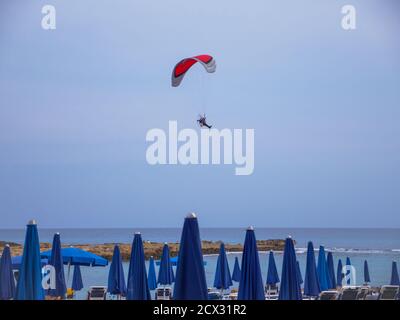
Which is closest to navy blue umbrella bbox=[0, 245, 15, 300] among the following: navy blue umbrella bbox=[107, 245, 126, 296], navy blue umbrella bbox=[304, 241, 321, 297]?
navy blue umbrella bbox=[107, 245, 126, 296]

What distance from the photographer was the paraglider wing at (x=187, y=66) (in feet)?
33.2

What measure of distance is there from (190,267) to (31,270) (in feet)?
5.43

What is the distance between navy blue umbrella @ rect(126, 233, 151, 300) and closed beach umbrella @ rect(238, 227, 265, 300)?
3.04ft

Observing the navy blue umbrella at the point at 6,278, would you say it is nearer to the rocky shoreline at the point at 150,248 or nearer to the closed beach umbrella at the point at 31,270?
the closed beach umbrella at the point at 31,270

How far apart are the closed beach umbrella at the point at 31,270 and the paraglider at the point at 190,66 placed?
153 inches

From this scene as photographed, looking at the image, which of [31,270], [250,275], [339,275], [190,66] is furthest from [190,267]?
[339,275]

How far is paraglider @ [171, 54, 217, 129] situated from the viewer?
399 inches

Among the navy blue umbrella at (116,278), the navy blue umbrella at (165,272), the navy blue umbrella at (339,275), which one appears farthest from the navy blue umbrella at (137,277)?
the navy blue umbrella at (339,275)

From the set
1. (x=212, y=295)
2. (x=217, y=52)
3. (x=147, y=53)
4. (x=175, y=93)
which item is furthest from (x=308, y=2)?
(x=212, y=295)

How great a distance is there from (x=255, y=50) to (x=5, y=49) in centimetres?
320

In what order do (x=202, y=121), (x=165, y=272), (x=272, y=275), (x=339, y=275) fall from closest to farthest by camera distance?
(x=165, y=272), (x=202, y=121), (x=272, y=275), (x=339, y=275)

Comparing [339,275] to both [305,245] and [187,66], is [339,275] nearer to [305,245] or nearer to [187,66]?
[187,66]

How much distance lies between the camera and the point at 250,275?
677cm
